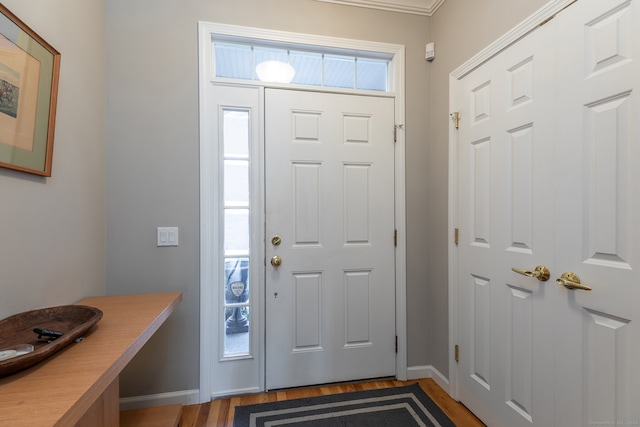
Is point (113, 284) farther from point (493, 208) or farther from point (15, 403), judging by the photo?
point (493, 208)

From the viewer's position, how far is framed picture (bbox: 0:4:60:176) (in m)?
1.02

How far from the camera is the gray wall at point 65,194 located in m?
1.10

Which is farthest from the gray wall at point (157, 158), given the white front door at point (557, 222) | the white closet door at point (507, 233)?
the white front door at point (557, 222)

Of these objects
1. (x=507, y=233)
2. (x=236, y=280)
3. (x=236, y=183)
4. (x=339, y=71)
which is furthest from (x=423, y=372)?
(x=339, y=71)

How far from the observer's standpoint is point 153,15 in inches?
70.5

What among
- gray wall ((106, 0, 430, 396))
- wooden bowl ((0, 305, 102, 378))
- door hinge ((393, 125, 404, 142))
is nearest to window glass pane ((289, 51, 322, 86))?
gray wall ((106, 0, 430, 396))

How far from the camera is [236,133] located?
1.93 m

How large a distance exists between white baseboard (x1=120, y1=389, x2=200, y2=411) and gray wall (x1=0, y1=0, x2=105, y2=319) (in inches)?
28.7

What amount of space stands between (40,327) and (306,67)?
2055mm

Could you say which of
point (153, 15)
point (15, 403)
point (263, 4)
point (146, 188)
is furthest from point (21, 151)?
point (263, 4)

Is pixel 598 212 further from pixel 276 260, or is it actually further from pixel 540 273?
pixel 276 260

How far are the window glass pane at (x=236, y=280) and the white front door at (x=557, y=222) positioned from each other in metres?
1.48

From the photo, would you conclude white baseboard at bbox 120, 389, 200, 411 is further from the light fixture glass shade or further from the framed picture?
the light fixture glass shade

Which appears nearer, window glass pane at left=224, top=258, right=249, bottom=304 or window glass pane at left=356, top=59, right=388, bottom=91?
window glass pane at left=224, top=258, right=249, bottom=304
